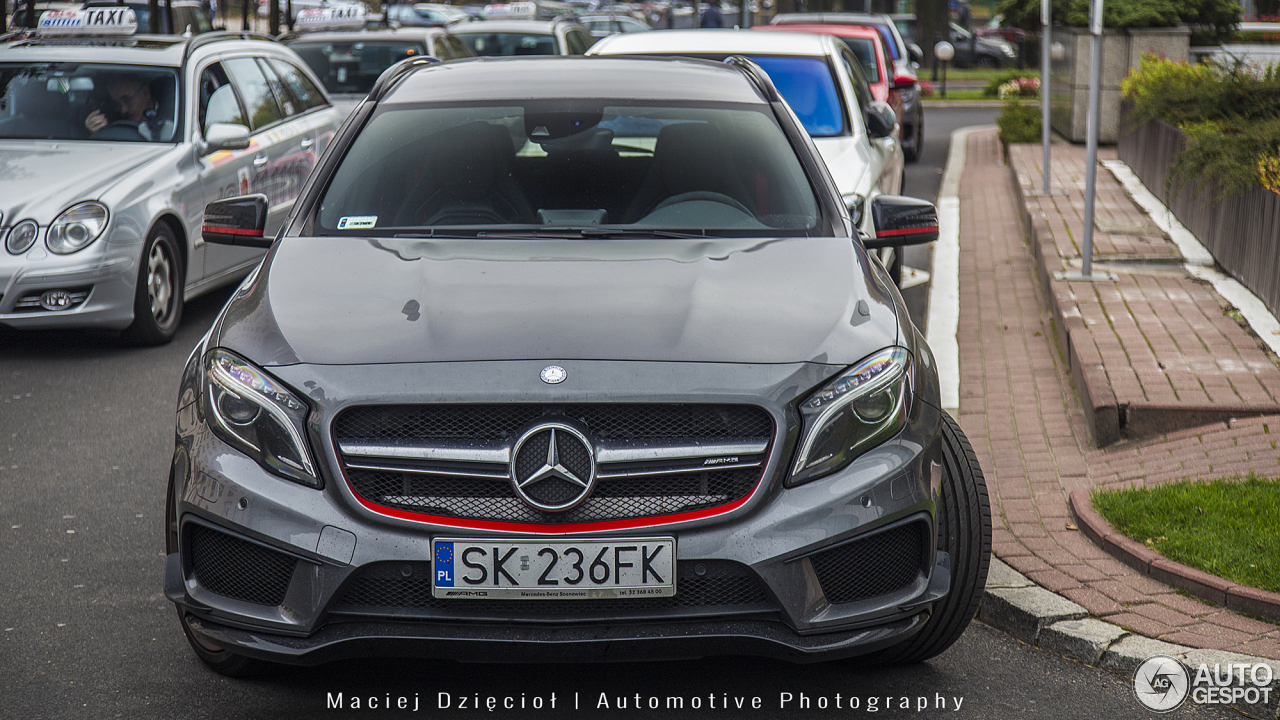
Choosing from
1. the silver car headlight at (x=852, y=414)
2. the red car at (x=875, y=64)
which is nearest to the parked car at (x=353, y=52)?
the red car at (x=875, y=64)

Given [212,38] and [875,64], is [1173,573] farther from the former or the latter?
[875,64]

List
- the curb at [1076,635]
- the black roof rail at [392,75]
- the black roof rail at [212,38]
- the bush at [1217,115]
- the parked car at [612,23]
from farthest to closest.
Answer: the parked car at [612,23]
the black roof rail at [212,38]
the bush at [1217,115]
the black roof rail at [392,75]
the curb at [1076,635]

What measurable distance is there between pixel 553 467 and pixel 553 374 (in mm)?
223

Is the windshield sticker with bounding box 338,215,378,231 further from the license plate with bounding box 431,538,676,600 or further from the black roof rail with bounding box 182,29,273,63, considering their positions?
the black roof rail with bounding box 182,29,273,63

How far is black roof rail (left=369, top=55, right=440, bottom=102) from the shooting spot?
484cm

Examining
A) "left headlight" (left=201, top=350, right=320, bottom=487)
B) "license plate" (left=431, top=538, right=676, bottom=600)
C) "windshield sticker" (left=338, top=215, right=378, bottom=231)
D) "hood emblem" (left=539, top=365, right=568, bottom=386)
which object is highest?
"windshield sticker" (left=338, top=215, right=378, bottom=231)

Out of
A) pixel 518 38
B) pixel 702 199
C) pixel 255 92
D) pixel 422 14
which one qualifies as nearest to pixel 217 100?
pixel 255 92

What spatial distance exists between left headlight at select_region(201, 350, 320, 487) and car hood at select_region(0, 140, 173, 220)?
454cm

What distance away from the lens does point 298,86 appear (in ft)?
33.6

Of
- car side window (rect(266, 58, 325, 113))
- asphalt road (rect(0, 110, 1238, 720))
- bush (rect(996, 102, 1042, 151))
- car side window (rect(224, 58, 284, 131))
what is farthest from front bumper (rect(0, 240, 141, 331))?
bush (rect(996, 102, 1042, 151))

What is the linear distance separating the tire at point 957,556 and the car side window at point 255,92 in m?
6.64

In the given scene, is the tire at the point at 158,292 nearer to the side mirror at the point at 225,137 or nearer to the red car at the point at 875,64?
the side mirror at the point at 225,137

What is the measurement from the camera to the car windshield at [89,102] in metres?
8.09

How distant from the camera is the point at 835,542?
302 centimetres
